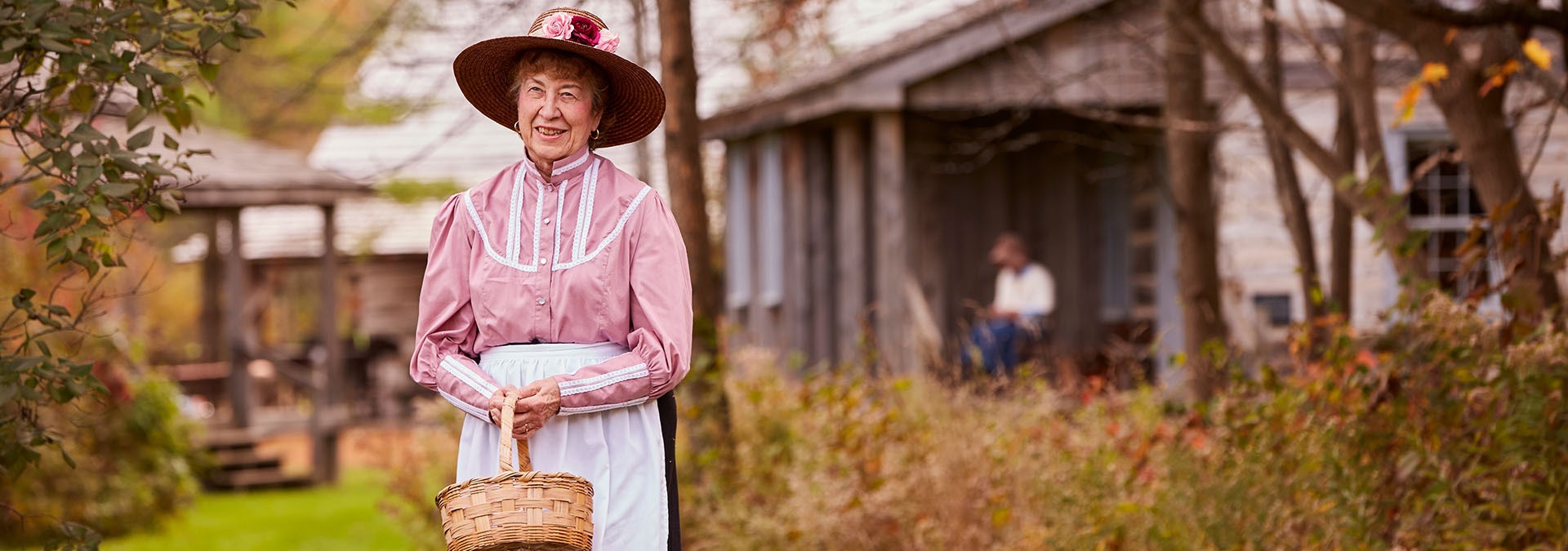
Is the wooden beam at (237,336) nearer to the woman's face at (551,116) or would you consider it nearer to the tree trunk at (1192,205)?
the tree trunk at (1192,205)

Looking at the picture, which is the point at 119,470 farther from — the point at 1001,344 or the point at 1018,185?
the point at 1018,185

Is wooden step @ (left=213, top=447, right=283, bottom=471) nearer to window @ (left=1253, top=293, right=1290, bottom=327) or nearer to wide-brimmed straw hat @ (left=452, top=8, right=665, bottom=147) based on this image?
window @ (left=1253, top=293, right=1290, bottom=327)

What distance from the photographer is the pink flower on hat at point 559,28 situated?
3.45 meters

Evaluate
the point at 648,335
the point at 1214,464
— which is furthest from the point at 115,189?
the point at 1214,464

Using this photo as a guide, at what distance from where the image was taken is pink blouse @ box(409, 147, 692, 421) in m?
3.42

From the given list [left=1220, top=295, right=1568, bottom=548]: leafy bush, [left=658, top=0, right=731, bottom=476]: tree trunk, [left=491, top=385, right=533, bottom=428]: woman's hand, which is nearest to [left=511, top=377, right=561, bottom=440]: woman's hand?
[left=491, top=385, right=533, bottom=428]: woman's hand

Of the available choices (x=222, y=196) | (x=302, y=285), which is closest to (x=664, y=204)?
(x=222, y=196)

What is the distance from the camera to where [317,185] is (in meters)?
15.3

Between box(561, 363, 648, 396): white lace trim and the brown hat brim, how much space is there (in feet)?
1.93

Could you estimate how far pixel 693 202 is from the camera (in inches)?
280

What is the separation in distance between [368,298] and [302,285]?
1178 cm

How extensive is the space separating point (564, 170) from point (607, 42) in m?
0.29

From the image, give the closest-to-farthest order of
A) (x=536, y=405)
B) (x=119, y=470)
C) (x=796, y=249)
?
(x=536, y=405) < (x=119, y=470) < (x=796, y=249)

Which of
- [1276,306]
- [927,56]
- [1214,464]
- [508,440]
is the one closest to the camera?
[508,440]
